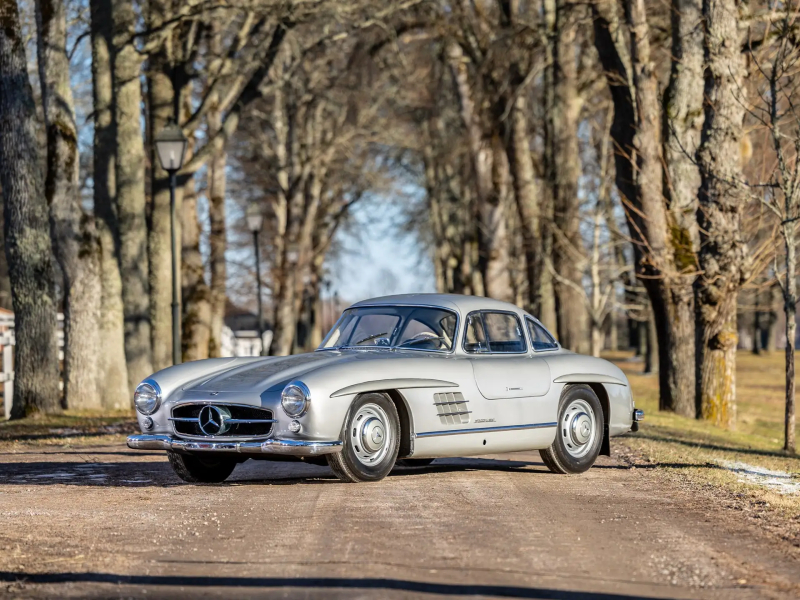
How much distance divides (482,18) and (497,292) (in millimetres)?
6451

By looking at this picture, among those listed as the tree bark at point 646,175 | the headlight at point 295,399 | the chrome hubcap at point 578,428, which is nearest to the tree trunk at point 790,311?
the chrome hubcap at point 578,428

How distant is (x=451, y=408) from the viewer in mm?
9992

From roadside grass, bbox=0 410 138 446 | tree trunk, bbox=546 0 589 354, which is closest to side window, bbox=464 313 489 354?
roadside grass, bbox=0 410 138 446

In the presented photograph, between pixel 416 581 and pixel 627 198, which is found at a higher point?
pixel 627 198

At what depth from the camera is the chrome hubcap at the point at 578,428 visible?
1098 centimetres

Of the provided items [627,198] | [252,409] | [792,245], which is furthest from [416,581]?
[627,198]

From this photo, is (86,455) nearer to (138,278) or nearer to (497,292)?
(138,278)

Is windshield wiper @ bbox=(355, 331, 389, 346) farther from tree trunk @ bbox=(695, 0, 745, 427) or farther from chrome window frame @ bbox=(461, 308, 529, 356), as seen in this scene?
tree trunk @ bbox=(695, 0, 745, 427)

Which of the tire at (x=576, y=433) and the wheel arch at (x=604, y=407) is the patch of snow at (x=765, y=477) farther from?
the tire at (x=576, y=433)

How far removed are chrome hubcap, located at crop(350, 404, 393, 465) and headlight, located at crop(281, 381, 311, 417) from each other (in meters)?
0.46

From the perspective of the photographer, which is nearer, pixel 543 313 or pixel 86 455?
pixel 86 455

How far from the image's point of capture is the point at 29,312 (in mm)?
17594

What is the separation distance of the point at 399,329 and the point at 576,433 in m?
1.82

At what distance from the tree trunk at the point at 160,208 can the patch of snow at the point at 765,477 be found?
517 inches
